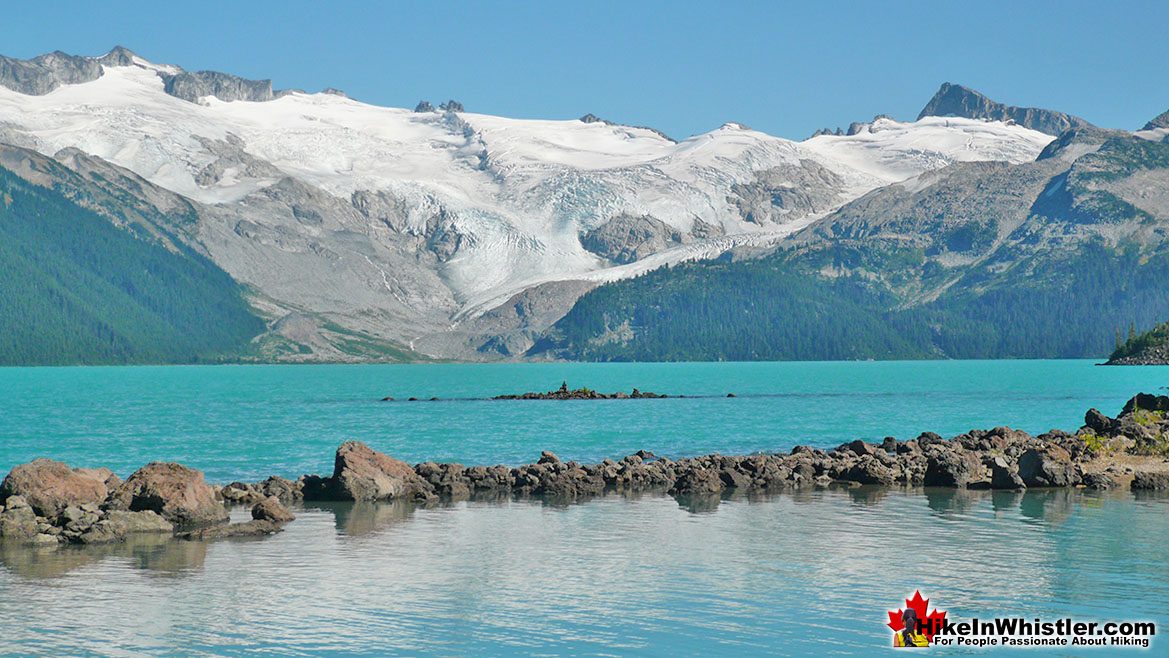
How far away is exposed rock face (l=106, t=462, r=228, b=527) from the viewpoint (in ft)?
155

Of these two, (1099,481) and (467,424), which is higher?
(467,424)

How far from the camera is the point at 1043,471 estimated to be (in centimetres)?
5997

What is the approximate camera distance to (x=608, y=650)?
90.2ft

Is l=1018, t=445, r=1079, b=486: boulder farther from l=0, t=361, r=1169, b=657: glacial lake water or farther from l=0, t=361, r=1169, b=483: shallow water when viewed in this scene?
l=0, t=361, r=1169, b=483: shallow water

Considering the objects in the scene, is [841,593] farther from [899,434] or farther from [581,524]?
[899,434]

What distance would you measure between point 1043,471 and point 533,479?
2686cm

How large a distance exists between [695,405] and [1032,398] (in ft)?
157

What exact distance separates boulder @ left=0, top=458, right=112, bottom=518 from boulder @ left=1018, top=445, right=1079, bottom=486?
4544cm

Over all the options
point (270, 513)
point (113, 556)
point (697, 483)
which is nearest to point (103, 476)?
point (270, 513)

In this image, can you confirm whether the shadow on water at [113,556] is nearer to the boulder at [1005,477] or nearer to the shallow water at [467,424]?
the shallow water at [467,424]

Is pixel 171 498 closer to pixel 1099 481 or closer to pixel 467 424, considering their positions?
pixel 1099 481

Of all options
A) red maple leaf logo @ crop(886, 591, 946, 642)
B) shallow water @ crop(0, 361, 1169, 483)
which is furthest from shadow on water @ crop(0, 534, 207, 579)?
shallow water @ crop(0, 361, 1169, 483)

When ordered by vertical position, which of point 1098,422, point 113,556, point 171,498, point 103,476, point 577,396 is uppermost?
point 577,396

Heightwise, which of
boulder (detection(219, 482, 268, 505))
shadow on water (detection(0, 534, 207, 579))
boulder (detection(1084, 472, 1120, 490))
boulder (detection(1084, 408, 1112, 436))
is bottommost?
shadow on water (detection(0, 534, 207, 579))
